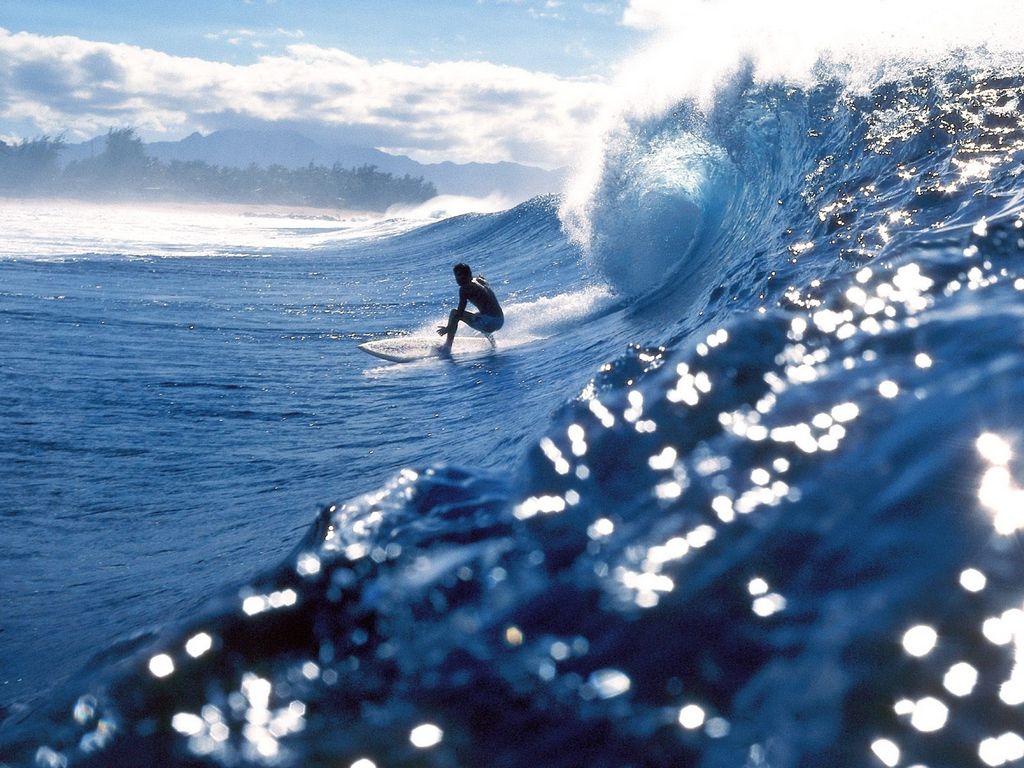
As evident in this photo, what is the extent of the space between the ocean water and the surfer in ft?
8.91

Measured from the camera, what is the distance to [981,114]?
22.2ft

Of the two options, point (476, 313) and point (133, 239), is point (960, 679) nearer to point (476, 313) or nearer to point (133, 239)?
point (476, 313)

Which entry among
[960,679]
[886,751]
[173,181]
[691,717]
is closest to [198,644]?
[691,717]

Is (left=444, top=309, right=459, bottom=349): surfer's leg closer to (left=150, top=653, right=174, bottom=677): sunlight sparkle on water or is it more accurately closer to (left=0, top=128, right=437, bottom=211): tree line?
(left=150, top=653, right=174, bottom=677): sunlight sparkle on water

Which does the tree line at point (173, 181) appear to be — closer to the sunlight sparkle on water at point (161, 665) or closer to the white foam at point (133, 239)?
the white foam at point (133, 239)

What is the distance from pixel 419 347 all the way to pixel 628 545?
739cm

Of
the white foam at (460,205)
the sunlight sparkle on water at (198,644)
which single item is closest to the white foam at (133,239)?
the sunlight sparkle on water at (198,644)

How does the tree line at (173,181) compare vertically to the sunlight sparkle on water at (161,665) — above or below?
above

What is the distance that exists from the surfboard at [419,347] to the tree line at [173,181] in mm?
102167

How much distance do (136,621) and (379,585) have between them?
150 centimetres

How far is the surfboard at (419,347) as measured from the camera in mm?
9633

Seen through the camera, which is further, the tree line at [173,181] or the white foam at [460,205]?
the tree line at [173,181]

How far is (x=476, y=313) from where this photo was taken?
32.5ft

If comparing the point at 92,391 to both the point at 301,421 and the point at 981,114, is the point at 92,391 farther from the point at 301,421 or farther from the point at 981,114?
the point at 981,114
